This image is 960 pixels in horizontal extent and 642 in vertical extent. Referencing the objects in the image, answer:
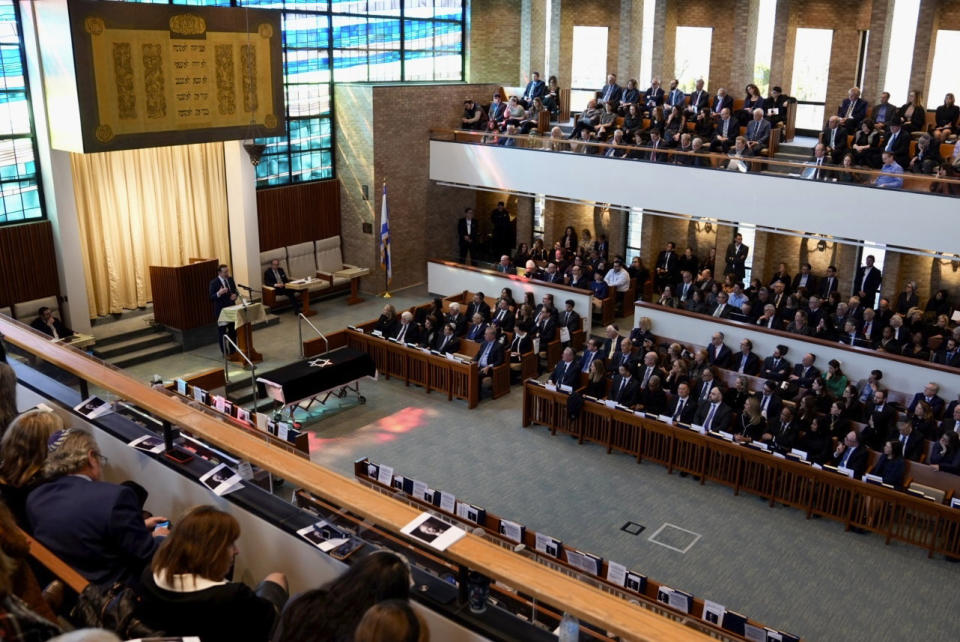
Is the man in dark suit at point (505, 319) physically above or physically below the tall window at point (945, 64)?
below

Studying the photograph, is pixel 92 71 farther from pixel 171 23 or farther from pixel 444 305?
pixel 444 305

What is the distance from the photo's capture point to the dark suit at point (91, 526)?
3.28 m

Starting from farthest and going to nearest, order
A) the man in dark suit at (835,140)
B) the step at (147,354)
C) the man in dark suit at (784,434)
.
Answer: the man in dark suit at (835,140) → the step at (147,354) → the man in dark suit at (784,434)

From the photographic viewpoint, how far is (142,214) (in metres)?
14.3

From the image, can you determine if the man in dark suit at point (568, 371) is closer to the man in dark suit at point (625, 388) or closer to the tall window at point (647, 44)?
the man in dark suit at point (625, 388)

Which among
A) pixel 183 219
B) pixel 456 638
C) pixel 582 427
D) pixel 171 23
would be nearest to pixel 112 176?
pixel 183 219

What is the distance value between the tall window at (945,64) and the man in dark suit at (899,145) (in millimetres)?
3643

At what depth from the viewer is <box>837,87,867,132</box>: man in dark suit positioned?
14.0 metres

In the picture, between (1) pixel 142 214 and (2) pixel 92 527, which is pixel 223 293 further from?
(2) pixel 92 527

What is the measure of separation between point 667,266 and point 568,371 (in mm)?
5540

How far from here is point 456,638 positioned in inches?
119

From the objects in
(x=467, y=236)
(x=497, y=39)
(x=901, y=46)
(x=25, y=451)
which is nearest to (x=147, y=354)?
(x=467, y=236)

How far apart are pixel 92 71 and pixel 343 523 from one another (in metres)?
10.4

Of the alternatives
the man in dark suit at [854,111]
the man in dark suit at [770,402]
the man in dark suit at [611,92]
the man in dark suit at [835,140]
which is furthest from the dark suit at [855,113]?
the man in dark suit at [770,402]
